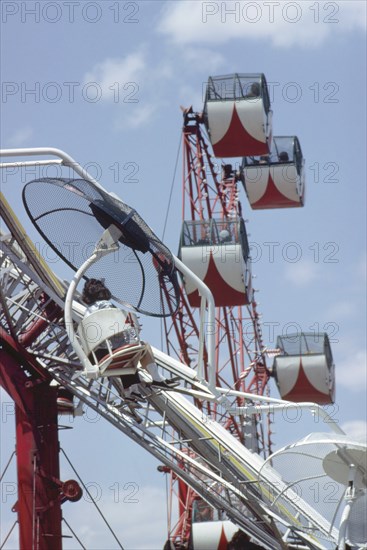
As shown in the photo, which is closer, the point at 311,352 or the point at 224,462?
the point at 224,462

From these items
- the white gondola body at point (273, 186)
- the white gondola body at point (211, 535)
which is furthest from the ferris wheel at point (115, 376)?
the white gondola body at point (273, 186)

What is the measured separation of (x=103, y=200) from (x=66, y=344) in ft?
11.9

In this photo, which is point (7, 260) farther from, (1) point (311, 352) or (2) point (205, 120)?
(1) point (311, 352)

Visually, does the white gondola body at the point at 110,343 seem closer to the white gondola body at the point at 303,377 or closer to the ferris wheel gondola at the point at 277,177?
the ferris wheel gondola at the point at 277,177

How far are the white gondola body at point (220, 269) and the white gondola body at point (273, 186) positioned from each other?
444 cm

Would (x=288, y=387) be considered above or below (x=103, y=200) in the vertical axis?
below

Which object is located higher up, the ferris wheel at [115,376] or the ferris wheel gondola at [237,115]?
the ferris wheel gondola at [237,115]

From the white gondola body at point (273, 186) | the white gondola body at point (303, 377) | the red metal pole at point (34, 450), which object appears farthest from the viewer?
the white gondola body at point (303, 377)

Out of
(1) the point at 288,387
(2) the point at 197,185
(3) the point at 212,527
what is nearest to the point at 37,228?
(3) the point at 212,527

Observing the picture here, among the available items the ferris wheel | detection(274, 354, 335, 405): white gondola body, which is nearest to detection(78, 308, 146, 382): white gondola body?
the ferris wheel

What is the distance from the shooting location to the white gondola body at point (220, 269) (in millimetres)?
41656

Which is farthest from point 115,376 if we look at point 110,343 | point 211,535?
point 211,535

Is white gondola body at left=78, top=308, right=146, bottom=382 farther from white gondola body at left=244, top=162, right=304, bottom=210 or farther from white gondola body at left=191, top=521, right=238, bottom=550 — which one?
white gondola body at left=244, top=162, right=304, bottom=210

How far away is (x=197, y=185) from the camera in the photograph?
147 ft
